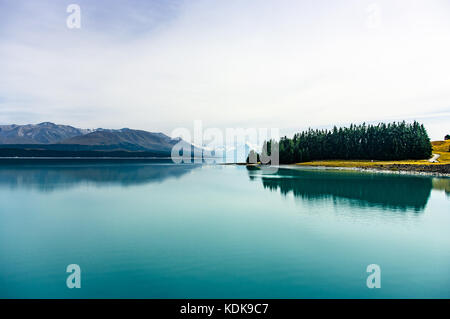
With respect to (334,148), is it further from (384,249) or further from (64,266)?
(64,266)

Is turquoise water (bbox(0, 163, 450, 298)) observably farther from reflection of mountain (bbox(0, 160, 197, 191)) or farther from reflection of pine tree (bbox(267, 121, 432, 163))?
reflection of pine tree (bbox(267, 121, 432, 163))

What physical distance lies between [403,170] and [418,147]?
120 feet

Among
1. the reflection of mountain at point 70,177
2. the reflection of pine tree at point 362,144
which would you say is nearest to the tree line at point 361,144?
the reflection of pine tree at point 362,144

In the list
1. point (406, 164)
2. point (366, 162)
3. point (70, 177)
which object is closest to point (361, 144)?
point (366, 162)

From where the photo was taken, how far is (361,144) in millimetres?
130500

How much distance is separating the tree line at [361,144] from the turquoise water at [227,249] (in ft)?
309

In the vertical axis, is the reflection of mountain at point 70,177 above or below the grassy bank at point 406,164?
below

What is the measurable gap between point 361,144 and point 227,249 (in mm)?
125604

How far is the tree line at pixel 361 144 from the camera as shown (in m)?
120

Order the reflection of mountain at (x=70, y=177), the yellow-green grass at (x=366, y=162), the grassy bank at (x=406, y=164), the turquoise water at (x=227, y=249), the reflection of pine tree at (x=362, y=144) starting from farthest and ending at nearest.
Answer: the reflection of pine tree at (x=362, y=144) < the yellow-green grass at (x=366, y=162) < the grassy bank at (x=406, y=164) < the reflection of mountain at (x=70, y=177) < the turquoise water at (x=227, y=249)

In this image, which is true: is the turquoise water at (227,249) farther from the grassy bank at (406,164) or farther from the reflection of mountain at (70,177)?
the grassy bank at (406,164)

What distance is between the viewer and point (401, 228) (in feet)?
86.5

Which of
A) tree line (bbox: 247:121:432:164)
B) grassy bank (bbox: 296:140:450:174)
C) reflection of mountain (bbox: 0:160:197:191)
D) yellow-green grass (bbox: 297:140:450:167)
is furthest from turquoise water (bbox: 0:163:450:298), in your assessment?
tree line (bbox: 247:121:432:164)
